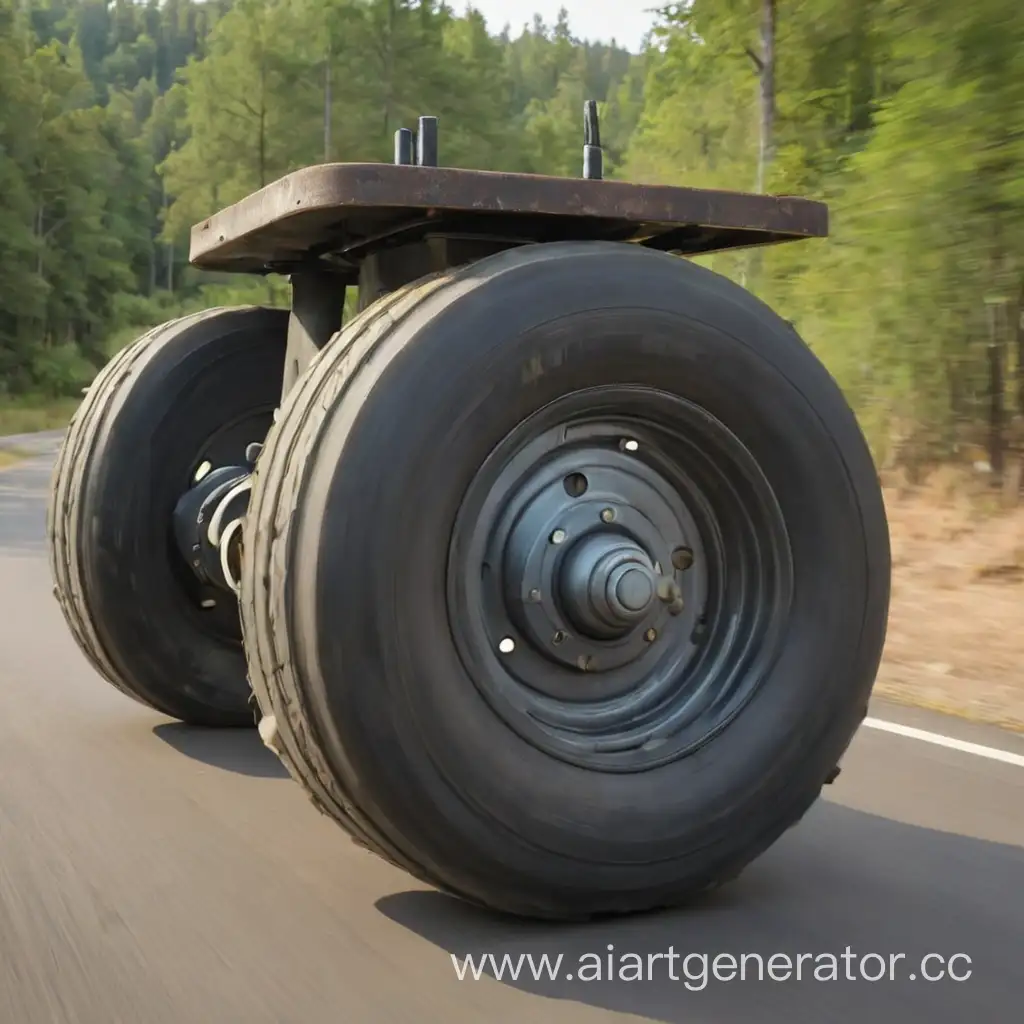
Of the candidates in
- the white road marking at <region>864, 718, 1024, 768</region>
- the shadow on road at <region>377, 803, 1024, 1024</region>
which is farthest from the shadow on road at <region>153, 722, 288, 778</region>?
the white road marking at <region>864, 718, 1024, 768</region>

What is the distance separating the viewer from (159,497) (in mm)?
4082

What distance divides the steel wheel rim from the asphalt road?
0.43 metres

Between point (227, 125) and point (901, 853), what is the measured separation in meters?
41.3

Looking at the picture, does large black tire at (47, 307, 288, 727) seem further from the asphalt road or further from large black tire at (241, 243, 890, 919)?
large black tire at (241, 243, 890, 919)

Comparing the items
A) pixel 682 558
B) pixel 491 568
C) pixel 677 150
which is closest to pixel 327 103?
pixel 677 150

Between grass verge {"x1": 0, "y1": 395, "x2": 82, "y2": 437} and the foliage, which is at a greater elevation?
the foliage

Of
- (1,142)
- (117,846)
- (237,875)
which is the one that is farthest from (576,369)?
(1,142)

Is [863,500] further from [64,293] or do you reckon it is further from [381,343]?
[64,293]

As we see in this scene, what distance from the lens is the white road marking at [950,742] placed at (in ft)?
14.3

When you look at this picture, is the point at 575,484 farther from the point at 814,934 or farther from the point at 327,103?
the point at 327,103

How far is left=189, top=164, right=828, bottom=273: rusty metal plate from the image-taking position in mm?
2629

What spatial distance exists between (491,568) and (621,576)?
0.27 m

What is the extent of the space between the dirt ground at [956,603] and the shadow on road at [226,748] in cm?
270

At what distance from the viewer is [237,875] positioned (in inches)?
122
